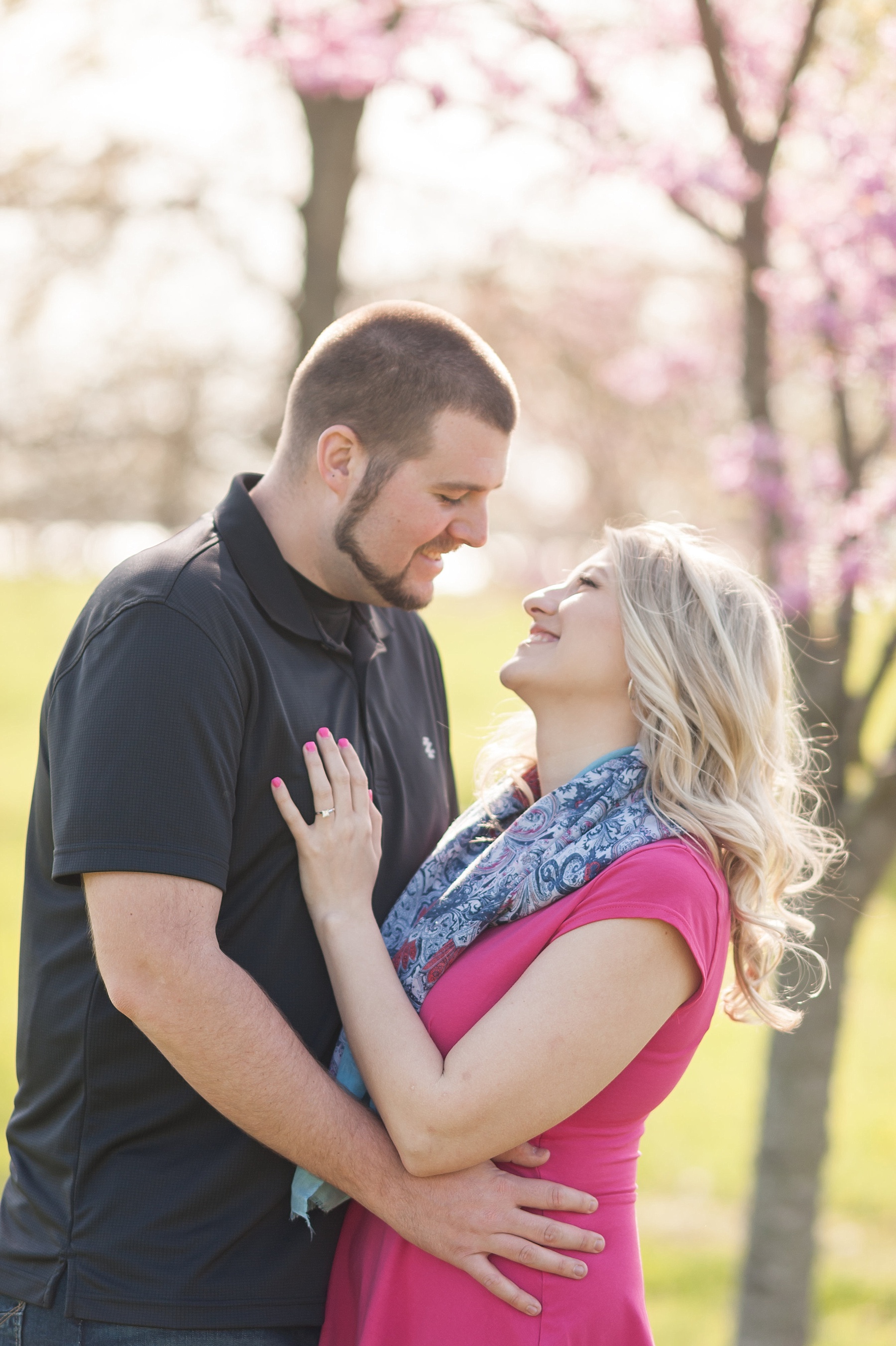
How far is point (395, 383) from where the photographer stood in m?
2.34

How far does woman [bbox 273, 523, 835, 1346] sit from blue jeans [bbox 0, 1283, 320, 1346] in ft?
0.71

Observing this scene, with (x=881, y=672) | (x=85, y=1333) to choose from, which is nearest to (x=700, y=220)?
(x=881, y=672)

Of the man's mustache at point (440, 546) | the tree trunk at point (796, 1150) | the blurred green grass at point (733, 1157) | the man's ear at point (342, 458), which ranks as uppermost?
the man's ear at point (342, 458)

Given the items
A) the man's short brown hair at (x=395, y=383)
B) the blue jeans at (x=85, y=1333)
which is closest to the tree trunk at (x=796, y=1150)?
the man's short brown hair at (x=395, y=383)

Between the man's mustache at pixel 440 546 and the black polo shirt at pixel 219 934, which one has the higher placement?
the man's mustache at pixel 440 546

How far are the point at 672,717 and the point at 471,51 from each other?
2.68 meters

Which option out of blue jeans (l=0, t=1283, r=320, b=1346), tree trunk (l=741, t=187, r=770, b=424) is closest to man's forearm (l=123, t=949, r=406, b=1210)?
blue jeans (l=0, t=1283, r=320, b=1346)

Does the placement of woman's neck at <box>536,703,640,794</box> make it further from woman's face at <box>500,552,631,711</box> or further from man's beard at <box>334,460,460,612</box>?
man's beard at <box>334,460,460,612</box>

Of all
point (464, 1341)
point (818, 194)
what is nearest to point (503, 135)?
point (818, 194)

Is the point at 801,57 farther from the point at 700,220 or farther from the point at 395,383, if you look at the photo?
the point at 395,383

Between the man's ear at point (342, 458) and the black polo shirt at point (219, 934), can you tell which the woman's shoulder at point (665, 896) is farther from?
the man's ear at point (342, 458)

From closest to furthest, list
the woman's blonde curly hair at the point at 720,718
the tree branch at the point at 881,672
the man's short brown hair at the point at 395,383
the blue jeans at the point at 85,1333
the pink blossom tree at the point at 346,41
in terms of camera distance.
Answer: the blue jeans at the point at 85,1333, the woman's blonde curly hair at the point at 720,718, the man's short brown hair at the point at 395,383, the tree branch at the point at 881,672, the pink blossom tree at the point at 346,41

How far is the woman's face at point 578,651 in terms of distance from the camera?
235 cm

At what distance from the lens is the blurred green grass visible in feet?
16.5
